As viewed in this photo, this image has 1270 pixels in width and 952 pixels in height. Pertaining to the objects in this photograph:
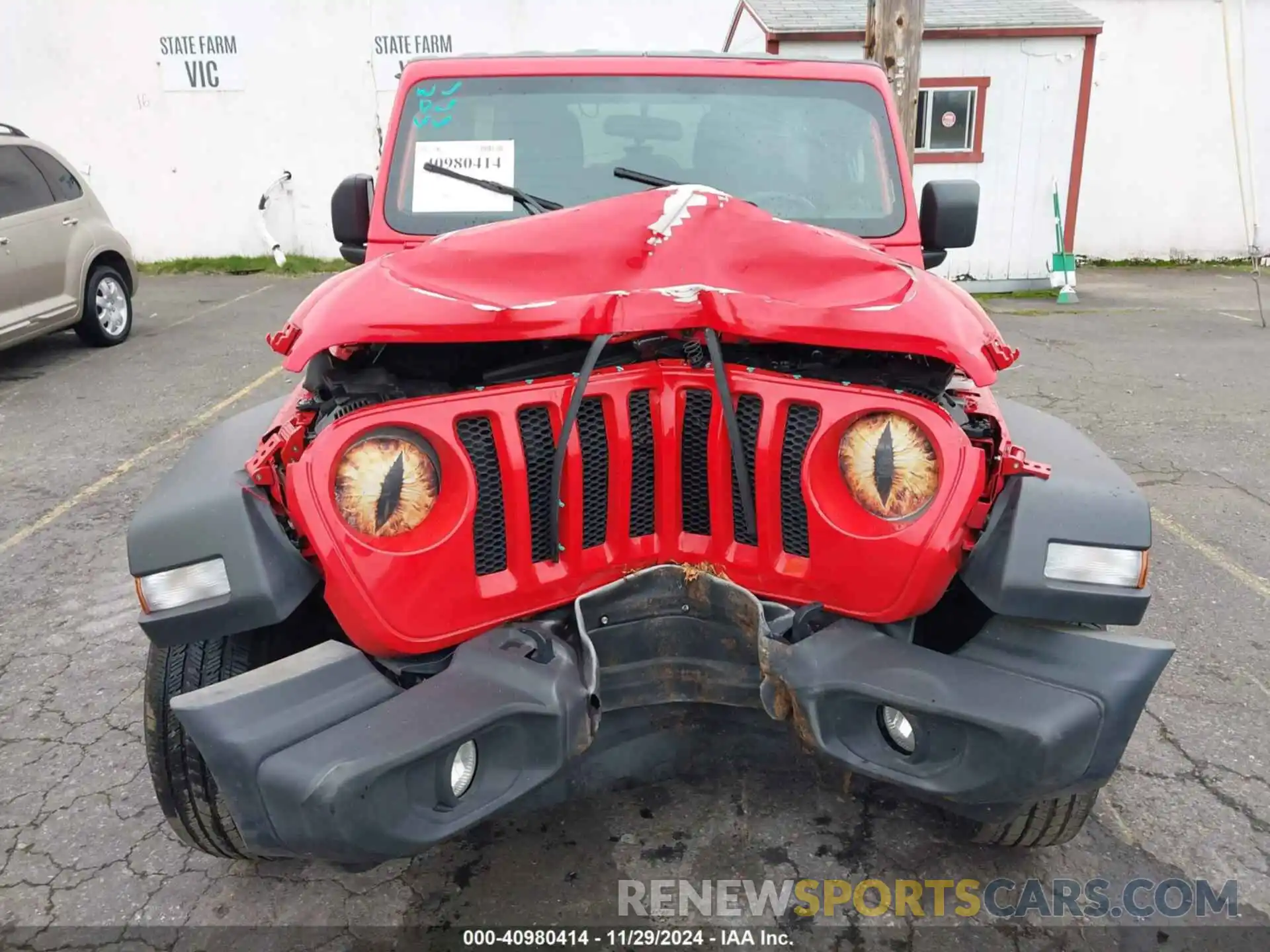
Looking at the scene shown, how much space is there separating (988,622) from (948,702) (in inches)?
13.0

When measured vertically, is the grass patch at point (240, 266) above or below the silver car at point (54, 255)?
below

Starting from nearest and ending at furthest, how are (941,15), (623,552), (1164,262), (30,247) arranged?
(623,552) → (30,247) → (941,15) → (1164,262)

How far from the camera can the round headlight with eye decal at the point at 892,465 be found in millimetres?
1959

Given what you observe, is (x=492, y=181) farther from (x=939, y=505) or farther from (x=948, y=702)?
(x=948, y=702)

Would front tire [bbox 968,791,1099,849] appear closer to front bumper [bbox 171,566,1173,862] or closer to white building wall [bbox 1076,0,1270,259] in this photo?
front bumper [bbox 171,566,1173,862]

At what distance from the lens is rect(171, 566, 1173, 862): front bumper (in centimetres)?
171

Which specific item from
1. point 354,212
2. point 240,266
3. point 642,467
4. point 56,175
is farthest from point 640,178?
point 240,266

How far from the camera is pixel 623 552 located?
2.12 metres

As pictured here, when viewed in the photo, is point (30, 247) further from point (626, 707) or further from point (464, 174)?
point (626, 707)

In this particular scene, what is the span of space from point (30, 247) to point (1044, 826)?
8545mm

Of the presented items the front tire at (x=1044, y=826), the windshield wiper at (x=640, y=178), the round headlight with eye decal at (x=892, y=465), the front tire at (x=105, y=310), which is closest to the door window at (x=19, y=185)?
the front tire at (x=105, y=310)

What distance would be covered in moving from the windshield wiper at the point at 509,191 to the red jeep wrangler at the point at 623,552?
2.73 ft

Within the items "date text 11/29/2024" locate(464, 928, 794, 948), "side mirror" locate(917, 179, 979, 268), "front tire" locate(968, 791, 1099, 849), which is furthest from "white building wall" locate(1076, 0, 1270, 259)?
"date text 11/29/2024" locate(464, 928, 794, 948)

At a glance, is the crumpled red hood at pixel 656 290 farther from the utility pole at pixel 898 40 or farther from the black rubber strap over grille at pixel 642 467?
the utility pole at pixel 898 40
